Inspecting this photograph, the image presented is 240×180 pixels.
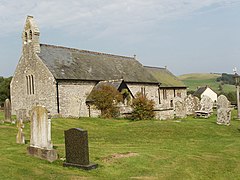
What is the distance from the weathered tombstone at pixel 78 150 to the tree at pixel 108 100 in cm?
2146

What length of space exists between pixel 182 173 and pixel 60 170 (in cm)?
463

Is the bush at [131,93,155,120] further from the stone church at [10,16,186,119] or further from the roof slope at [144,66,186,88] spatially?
the roof slope at [144,66,186,88]

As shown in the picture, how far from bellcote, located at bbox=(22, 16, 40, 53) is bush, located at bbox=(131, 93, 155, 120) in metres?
13.1

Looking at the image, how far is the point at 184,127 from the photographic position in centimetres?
2369

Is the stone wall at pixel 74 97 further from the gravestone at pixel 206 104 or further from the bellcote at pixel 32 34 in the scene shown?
the gravestone at pixel 206 104

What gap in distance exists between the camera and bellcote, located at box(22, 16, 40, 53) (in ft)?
114

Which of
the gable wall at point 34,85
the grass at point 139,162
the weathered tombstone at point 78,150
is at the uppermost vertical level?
the gable wall at point 34,85

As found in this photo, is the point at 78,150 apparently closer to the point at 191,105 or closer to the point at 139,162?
the point at 139,162

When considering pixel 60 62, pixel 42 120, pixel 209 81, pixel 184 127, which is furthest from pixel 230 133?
pixel 209 81

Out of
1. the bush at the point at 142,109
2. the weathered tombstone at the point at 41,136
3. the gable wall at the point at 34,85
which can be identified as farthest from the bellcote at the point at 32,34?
the weathered tombstone at the point at 41,136

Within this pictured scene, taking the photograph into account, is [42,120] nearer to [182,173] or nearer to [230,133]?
[182,173]

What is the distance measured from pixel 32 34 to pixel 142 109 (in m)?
15.6

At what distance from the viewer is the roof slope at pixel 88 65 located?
3466cm

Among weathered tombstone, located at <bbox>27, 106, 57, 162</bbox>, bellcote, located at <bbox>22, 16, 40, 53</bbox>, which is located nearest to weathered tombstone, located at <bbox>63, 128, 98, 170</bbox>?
weathered tombstone, located at <bbox>27, 106, 57, 162</bbox>
